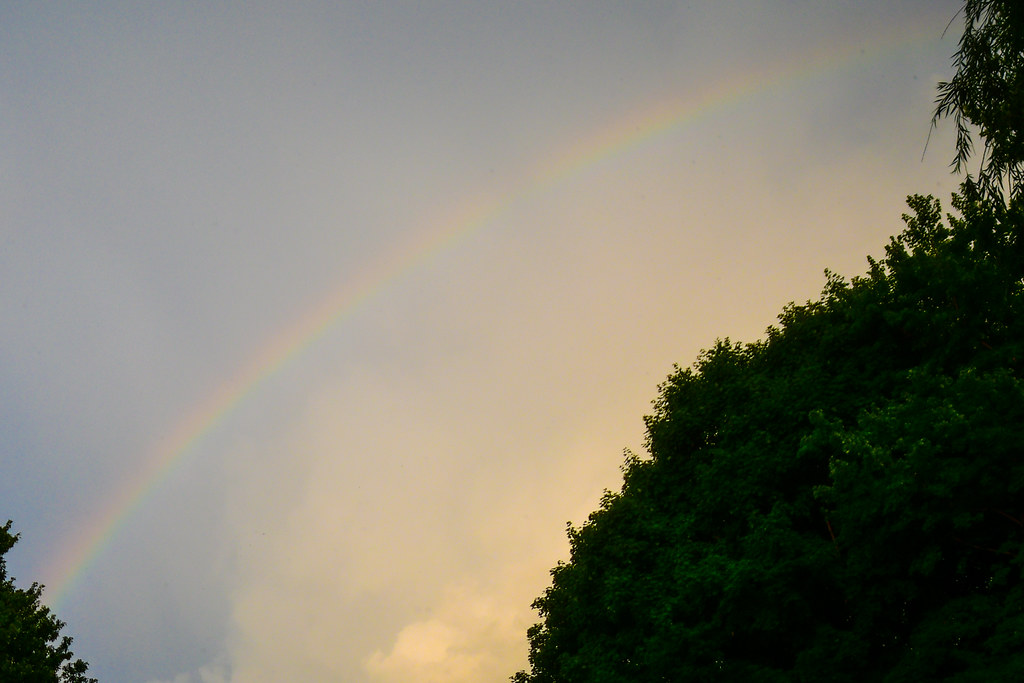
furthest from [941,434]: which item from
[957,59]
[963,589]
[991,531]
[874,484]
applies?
[957,59]

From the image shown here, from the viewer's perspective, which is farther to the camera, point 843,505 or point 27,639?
point 27,639

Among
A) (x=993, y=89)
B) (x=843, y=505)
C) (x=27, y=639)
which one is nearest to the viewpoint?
(x=993, y=89)

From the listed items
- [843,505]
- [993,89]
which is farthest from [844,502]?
[993,89]

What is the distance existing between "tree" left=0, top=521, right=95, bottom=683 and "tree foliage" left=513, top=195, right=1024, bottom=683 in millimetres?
24357

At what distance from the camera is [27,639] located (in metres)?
39.2

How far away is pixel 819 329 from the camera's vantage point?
95.9ft

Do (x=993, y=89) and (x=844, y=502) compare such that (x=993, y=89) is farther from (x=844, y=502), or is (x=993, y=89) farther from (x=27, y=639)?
(x=27, y=639)

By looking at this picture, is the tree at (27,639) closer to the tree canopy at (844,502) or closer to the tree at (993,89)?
the tree canopy at (844,502)

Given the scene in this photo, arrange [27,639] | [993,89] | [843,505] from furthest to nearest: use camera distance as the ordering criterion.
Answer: [27,639] < [843,505] < [993,89]

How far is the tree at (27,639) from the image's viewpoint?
3641 cm

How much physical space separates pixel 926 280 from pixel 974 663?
10852 mm

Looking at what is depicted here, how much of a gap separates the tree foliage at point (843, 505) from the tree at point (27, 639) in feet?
79.9

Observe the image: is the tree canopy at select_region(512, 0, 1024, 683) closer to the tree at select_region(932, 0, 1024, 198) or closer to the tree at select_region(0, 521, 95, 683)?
the tree at select_region(932, 0, 1024, 198)

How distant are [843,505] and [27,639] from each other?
36612 mm
